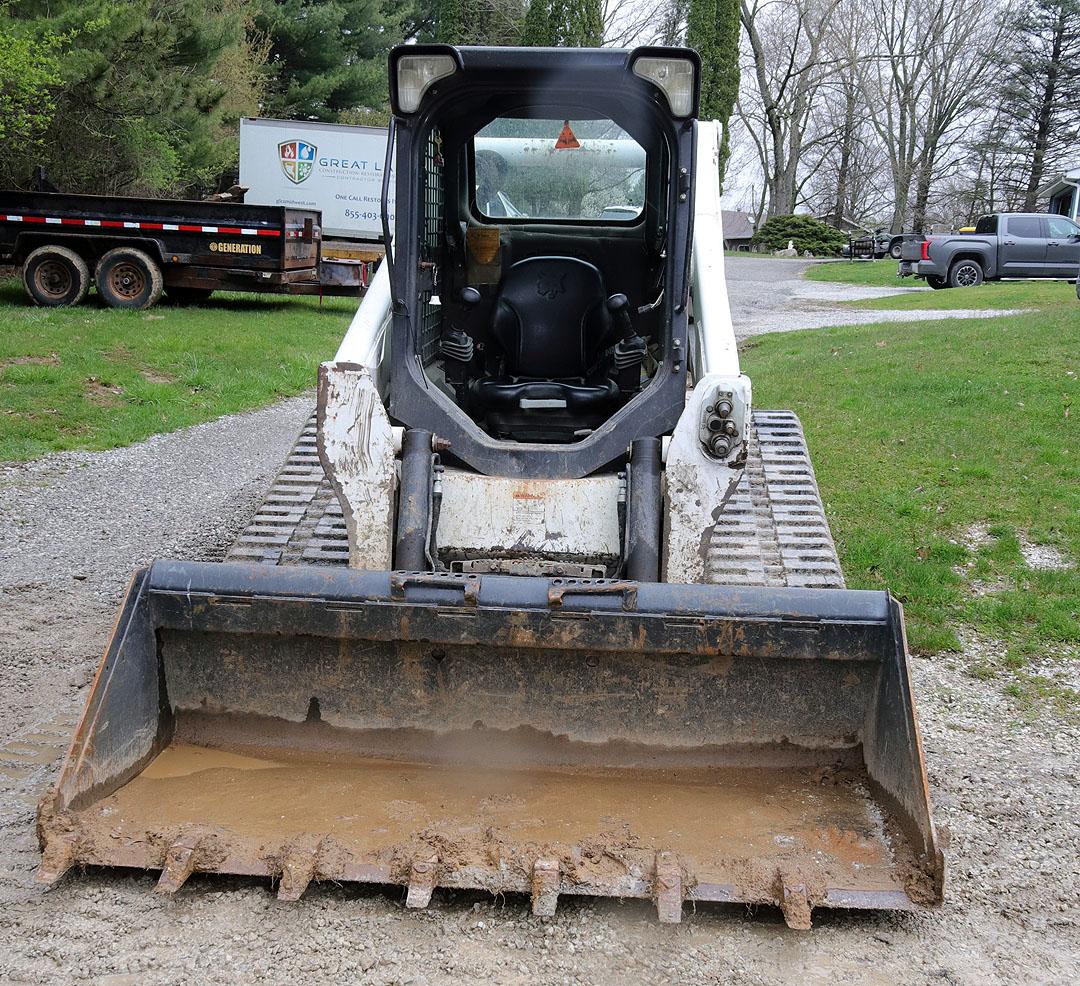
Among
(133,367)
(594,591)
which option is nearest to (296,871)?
(594,591)

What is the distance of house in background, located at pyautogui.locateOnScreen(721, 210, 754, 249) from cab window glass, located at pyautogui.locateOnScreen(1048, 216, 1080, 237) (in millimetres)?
26788

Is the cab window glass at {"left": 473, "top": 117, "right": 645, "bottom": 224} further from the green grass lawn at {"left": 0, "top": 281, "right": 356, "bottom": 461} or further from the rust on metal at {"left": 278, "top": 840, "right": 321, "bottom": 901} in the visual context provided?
the green grass lawn at {"left": 0, "top": 281, "right": 356, "bottom": 461}

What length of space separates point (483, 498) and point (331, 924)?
183 centimetres

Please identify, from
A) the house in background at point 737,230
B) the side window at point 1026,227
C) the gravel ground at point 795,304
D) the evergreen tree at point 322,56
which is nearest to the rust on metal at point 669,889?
the gravel ground at point 795,304

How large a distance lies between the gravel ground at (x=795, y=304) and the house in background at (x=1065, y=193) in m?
9.14

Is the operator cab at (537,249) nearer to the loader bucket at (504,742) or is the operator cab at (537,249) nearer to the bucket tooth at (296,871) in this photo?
the loader bucket at (504,742)

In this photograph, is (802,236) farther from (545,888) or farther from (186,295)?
(545,888)

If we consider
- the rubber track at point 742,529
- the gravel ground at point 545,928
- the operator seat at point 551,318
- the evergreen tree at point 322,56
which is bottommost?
the gravel ground at point 545,928

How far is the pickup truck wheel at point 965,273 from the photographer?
2431 centimetres

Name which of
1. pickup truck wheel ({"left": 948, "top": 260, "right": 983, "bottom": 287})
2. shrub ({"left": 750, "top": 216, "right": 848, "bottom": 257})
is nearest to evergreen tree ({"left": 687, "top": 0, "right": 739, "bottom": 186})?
shrub ({"left": 750, "top": 216, "right": 848, "bottom": 257})

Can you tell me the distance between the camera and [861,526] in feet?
22.6

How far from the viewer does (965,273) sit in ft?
80.1

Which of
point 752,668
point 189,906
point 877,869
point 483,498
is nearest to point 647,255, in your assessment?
point 483,498

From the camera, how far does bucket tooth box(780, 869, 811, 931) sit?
295 cm
